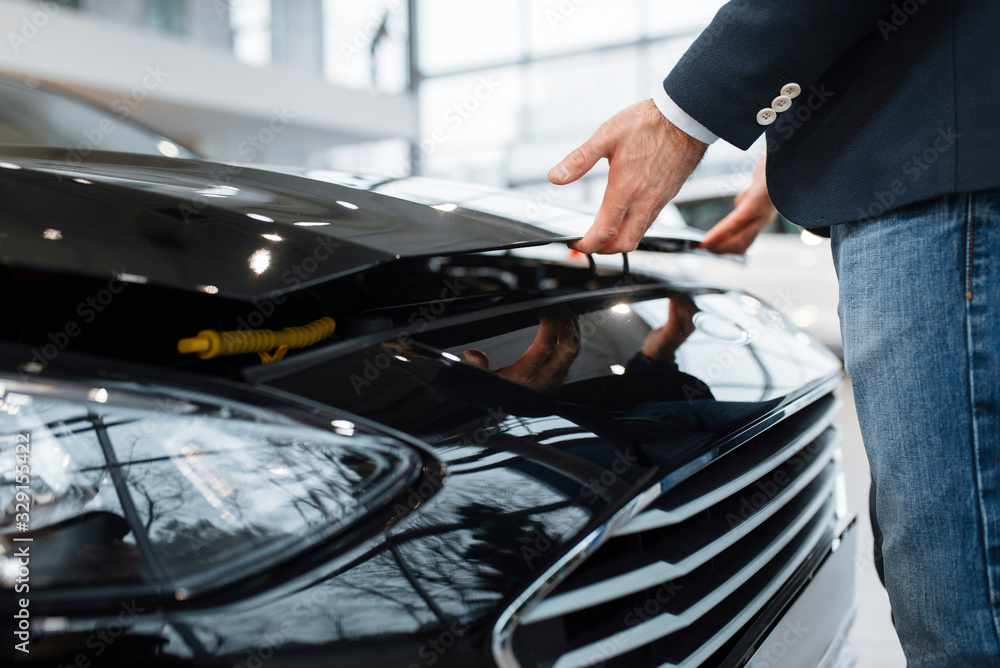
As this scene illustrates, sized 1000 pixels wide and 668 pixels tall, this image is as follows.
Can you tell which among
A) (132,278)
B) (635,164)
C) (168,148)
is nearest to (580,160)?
(635,164)

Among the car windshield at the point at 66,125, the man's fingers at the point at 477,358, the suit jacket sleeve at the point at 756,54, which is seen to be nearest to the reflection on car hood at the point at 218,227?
the man's fingers at the point at 477,358

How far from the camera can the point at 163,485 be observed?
1.69 feet

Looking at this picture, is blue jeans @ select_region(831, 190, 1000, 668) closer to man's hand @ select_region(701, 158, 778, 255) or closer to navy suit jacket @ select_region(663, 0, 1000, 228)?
navy suit jacket @ select_region(663, 0, 1000, 228)

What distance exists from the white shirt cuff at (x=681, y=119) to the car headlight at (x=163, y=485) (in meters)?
0.48

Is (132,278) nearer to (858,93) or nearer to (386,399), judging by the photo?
(386,399)

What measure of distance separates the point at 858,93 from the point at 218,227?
2.20 ft

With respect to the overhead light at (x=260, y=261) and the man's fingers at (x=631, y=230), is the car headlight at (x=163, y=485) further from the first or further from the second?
the man's fingers at (x=631, y=230)

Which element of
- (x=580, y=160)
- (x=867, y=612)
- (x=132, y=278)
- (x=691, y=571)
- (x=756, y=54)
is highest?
(x=756, y=54)

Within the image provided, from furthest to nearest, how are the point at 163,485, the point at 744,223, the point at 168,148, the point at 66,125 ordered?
the point at 168,148 < the point at 66,125 < the point at 744,223 < the point at 163,485

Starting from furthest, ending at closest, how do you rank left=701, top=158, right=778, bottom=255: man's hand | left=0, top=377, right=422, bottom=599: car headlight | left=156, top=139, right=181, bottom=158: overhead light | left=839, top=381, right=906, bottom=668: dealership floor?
left=156, top=139, right=181, bottom=158: overhead light
left=839, top=381, right=906, bottom=668: dealership floor
left=701, top=158, right=778, bottom=255: man's hand
left=0, top=377, right=422, bottom=599: car headlight

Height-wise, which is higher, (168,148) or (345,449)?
(168,148)

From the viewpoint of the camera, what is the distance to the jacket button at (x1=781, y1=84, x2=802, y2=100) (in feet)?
2.35

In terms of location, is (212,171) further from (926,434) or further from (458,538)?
(926,434)

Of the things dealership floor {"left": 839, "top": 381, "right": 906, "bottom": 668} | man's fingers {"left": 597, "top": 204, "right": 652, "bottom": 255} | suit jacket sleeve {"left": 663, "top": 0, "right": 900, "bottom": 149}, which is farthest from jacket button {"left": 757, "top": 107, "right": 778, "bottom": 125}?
dealership floor {"left": 839, "top": 381, "right": 906, "bottom": 668}
